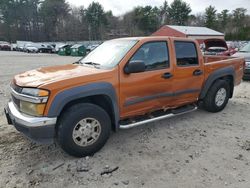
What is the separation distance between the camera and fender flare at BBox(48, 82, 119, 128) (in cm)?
318

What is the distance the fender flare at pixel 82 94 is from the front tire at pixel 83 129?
0.16 metres

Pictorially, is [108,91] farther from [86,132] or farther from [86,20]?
[86,20]

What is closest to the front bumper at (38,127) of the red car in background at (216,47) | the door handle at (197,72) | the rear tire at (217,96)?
the door handle at (197,72)

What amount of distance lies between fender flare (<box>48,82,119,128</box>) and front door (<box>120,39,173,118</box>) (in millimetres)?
167

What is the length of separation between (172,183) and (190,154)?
0.82 meters

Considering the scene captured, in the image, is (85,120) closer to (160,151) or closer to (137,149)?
(137,149)

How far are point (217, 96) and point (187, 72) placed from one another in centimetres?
136

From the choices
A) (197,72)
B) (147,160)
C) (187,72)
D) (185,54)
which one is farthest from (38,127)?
(197,72)

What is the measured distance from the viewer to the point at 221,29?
209 feet

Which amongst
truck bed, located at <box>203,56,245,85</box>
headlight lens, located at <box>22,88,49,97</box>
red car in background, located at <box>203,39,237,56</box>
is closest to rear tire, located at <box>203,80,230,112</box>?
truck bed, located at <box>203,56,245,85</box>

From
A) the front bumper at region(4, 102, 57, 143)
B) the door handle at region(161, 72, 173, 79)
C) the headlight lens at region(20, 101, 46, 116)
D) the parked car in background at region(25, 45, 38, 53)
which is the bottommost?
the front bumper at region(4, 102, 57, 143)

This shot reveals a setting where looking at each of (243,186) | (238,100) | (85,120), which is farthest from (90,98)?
(238,100)

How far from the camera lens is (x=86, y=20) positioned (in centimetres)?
6888

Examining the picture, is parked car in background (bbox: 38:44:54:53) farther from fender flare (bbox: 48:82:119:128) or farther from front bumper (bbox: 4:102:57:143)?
front bumper (bbox: 4:102:57:143)
